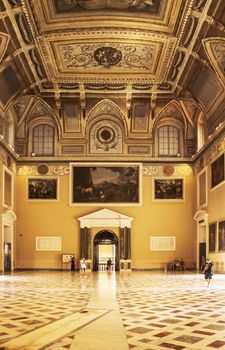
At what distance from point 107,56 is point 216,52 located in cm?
618

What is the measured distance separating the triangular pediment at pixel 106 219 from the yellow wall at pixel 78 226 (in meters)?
0.46

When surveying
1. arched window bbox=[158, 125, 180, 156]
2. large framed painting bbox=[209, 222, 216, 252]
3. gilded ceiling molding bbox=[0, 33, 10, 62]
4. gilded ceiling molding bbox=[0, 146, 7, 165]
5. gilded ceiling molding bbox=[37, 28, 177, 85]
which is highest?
gilded ceiling molding bbox=[37, 28, 177, 85]

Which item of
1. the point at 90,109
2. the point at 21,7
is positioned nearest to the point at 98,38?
the point at 21,7

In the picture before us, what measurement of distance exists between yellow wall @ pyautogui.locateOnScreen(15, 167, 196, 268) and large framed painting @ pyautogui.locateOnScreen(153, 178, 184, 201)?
15.0 inches

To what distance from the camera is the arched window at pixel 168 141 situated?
1339 inches

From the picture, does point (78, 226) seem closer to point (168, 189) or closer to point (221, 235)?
point (168, 189)

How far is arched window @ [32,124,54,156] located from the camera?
33.9m

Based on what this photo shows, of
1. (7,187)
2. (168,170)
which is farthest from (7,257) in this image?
(168,170)

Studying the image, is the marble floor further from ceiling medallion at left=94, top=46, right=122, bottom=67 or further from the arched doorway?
the arched doorway

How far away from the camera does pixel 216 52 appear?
21.7 metres

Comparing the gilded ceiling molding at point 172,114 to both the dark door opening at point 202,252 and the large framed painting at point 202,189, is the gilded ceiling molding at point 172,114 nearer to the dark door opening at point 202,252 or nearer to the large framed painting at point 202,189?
the large framed painting at point 202,189

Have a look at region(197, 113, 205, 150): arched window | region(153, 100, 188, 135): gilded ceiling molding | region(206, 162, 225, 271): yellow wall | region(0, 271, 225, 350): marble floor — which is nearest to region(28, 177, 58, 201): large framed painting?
region(153, 100, 188, 135): gilded ceiling molding

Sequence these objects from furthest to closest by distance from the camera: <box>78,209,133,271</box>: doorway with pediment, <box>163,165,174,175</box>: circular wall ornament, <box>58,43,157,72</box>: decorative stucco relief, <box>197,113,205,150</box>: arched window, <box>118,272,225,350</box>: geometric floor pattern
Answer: <box>163,165,174,175</box>: circular wall ornament → <box>78,209,133,271</box>: doorway with pediment → <box>197,113,205,150</box>: arched window → <box>58,43,157,72</box>: decorative stucco relief → <box>118,272,225,350</box>: geometric floor pattern

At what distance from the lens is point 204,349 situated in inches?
263
